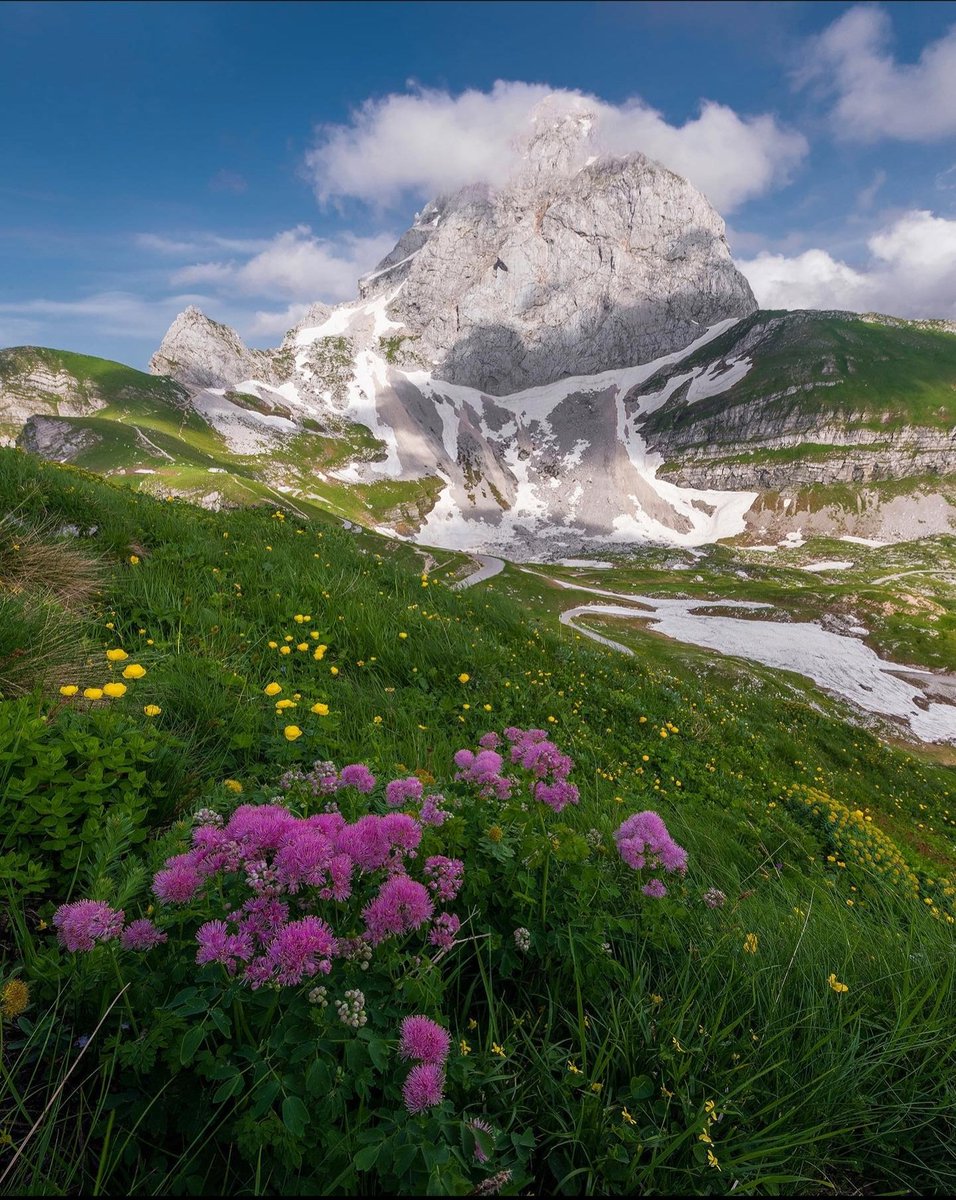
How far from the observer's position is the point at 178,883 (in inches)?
83.7

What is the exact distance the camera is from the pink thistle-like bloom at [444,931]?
7.32ft

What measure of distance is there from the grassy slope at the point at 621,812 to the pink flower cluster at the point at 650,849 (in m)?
A: 0.24

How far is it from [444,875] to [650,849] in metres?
1.41

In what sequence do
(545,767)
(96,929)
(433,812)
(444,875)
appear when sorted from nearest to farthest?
(96,929), (444,875), (433,812), (545,767)

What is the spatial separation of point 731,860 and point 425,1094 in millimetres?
4765

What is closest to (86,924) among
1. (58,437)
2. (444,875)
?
(444,875)

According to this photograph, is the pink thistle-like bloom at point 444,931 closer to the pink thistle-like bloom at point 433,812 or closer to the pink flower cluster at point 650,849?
the pink thistle-like bloom at point 433,812

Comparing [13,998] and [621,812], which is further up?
[13,998]

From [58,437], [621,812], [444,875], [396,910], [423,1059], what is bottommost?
[621,812]

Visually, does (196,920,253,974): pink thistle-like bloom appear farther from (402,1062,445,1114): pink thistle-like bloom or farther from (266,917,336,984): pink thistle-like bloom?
(402,1062,445,1114): pink thistle-like bloom

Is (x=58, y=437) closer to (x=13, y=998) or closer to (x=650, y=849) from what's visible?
(x=13, y=998)

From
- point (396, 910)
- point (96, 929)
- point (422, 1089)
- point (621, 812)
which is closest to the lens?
point (422, 1089)

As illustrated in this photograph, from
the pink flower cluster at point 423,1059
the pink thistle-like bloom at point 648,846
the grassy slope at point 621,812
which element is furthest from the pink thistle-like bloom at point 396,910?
the pink thistle-like bloom at point 648,846

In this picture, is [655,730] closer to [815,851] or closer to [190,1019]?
[815,851]
